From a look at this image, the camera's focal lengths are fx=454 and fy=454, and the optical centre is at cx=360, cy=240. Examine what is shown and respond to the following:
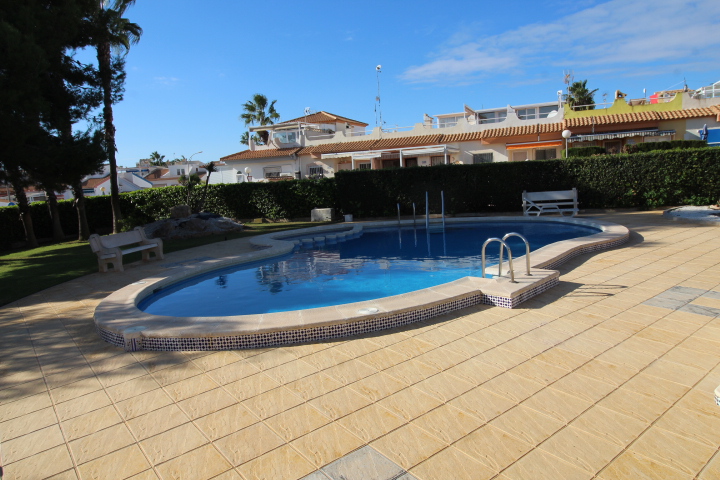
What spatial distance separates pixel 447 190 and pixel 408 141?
17290 millimetres

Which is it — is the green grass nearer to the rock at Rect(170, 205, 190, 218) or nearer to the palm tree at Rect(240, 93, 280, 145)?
the rock at Rect(170, 205, 190, 218)

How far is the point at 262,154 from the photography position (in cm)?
4047

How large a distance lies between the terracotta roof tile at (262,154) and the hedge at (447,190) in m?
16.6

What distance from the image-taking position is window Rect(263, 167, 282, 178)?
3985 centimetres

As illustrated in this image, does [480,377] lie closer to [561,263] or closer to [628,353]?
[628,353]

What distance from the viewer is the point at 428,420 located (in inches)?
128

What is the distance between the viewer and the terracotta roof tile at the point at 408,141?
34031mm

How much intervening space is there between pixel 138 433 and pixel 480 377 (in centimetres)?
270

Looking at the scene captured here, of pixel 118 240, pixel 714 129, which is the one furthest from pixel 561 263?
pixel 714 129

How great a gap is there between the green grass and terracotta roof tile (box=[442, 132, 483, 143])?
804 inches

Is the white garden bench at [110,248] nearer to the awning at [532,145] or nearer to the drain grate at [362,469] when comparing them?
the drain grate at [362,469]

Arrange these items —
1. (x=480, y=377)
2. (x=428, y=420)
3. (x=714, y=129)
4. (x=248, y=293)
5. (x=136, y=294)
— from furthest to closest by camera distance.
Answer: (x=714, y=129) < (x=248, y=293) < (x=136, y=294) < (x=480, y=377) < (x=428, y=420)

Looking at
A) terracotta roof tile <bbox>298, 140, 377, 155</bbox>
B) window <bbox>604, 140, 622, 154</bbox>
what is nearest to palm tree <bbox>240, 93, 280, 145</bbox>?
terracotta roof tile <bbox>298, 140, 377, 155</bbox>

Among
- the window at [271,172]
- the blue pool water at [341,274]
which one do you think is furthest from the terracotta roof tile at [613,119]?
the window at [271,172]
